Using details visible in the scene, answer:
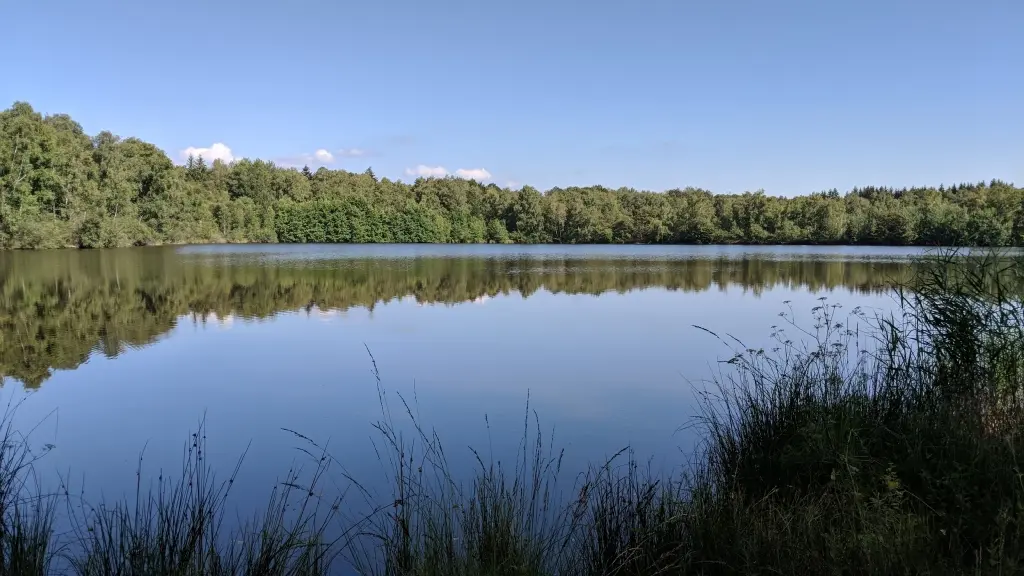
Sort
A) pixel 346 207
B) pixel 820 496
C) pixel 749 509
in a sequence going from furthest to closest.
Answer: pixel 346 207
pixel 820 496
pixel 749 509

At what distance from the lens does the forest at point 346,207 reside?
1647 inches

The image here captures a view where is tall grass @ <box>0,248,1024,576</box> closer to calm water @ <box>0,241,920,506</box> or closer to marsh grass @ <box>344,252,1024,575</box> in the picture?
marsh grass @ <box>344,252,1024,575</box>

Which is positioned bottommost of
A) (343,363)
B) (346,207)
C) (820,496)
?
(343,363)

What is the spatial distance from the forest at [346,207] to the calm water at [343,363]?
92.9 ft

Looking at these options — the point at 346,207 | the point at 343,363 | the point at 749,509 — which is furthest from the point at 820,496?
the point at 346,207

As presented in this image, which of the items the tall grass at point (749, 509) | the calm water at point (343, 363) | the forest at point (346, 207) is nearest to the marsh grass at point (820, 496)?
the tall grass at point (749, 509)

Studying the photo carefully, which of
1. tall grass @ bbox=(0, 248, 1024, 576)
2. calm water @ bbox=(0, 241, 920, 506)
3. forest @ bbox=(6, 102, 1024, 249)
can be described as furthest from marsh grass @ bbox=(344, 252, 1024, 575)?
forest @ bbox=(6, 102, 1024, 249)

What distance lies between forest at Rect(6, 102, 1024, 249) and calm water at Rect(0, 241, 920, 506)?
28322 millimetres

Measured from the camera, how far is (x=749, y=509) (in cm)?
352

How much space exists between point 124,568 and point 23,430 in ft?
14.1

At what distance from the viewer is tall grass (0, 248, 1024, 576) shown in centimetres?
291

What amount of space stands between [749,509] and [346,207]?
72.6 m

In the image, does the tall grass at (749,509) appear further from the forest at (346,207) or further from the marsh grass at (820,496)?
the forest at (346,207)

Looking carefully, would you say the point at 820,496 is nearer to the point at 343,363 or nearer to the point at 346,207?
the point at 343,363
